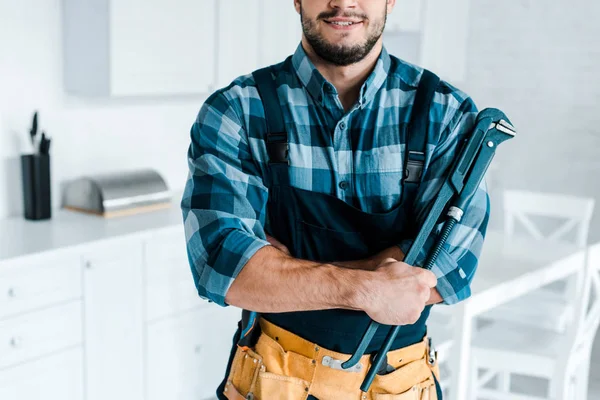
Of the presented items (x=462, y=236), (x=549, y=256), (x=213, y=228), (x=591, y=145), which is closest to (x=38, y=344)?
(x=213, y=228)

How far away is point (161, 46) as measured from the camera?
10.6ft

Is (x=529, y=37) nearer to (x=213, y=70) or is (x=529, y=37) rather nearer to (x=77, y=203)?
(x=213, y=70)

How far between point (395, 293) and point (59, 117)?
2.12 m

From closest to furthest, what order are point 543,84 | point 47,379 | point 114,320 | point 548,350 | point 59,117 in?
point 47,379 → point 114,320 → point 548,350 → point 59,117 → point 543,84

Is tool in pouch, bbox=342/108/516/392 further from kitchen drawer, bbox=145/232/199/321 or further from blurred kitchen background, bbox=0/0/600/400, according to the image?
kitchen drawer, bbox=145/232/199/321

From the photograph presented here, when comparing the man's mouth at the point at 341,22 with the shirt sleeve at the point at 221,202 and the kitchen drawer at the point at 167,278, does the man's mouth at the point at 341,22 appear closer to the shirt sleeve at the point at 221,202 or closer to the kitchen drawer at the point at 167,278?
the shirt sleeve at the point at 221,202

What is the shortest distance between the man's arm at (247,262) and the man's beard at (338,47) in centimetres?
21

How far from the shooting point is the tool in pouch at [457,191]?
5.03ft

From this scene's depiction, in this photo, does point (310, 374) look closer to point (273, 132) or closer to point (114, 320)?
point (273, 132)

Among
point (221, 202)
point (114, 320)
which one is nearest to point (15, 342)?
point (114, 320)

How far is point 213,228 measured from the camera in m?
1.52

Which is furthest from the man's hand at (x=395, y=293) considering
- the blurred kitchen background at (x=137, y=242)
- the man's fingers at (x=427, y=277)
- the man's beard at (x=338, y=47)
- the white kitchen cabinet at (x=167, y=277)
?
the white kitchen cabinet at (x=167, y=277)

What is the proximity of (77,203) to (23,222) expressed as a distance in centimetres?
28

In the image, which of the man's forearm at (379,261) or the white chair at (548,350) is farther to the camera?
the white chair at (548,350)
